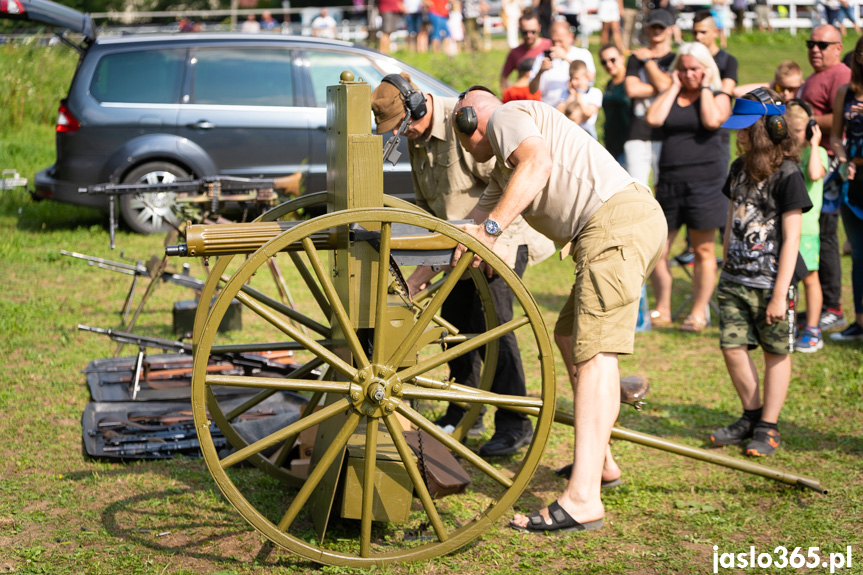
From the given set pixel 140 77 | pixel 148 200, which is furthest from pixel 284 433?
pixel 140 77

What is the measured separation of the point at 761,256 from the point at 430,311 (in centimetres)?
225

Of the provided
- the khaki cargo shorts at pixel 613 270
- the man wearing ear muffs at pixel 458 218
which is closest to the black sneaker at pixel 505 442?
the man wearing ear muffs at pixel 458 218

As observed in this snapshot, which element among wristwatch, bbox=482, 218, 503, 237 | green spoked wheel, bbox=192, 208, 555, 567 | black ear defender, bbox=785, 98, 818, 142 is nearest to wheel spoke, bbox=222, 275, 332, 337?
green spoked wheel, bbox=192, 208, 555, 567

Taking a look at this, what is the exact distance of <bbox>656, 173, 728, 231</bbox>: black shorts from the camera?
6.90m

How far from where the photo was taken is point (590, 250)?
3.69 metres

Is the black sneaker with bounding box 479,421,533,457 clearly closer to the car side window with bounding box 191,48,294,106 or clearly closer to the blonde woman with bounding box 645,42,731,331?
the blonde woman with bounding box 645,42,731,331

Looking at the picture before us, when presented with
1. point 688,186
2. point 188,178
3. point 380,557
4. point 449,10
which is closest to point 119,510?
point 380,557

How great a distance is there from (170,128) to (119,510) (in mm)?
6294

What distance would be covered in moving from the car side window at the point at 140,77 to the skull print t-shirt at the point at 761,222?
22.0ft

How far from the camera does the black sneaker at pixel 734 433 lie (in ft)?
15.9

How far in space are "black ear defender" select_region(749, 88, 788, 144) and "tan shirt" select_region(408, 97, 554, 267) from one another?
4.34 ft

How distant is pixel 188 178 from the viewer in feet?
31.1

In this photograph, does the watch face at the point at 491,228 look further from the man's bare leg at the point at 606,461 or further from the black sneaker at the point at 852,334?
the black sneaker at the point at 852,334

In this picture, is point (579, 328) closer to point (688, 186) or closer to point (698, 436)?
point (698, 436)
